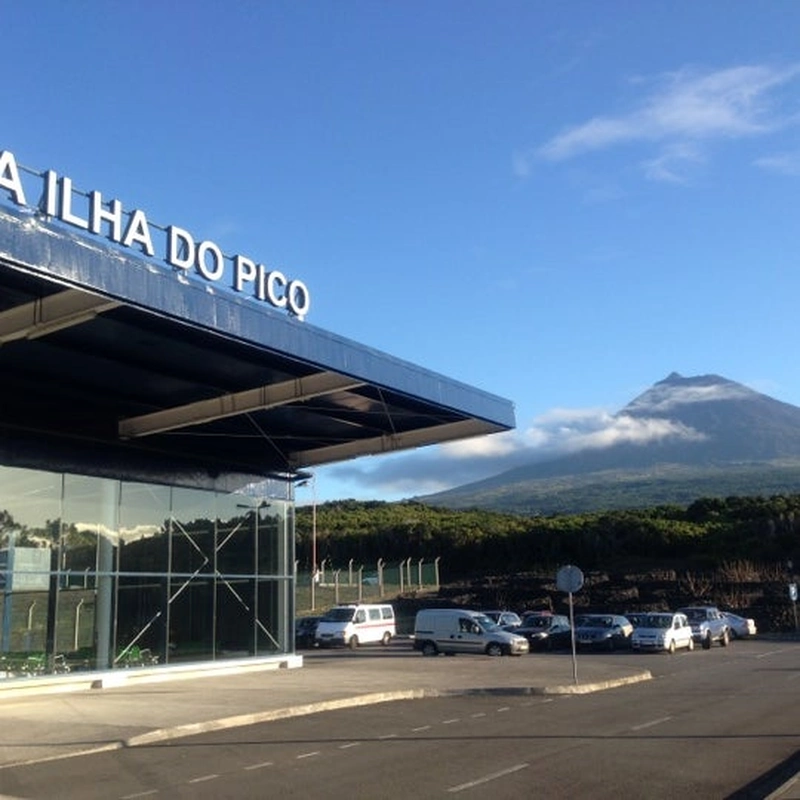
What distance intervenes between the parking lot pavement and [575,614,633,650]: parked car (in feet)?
20.2

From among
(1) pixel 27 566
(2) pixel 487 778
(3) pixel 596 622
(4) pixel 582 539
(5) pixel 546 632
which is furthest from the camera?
(4) pixel 582 539

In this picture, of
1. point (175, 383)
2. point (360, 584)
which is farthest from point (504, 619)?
point (175, 383)

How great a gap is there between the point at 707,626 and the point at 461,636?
1100 centimetres

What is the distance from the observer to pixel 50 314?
55.8ft

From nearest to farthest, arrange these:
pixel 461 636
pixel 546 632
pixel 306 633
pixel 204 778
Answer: pixel 204 778 < pixel 461 636 < pixel 546 632 < pixel 306 633

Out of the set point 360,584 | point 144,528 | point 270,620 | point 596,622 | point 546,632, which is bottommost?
point 546,632

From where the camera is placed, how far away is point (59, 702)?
20.1m

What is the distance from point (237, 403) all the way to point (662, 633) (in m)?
21.2

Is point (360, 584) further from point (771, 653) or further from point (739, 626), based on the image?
point (771, 653)

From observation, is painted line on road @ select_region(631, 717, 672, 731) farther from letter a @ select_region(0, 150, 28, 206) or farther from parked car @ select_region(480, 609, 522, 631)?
→ parked car @ select_region(480, 609, 522, 631)

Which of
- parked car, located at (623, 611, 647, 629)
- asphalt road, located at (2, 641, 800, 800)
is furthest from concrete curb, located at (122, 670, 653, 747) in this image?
→ parked car, located at (623, 611, 647, 629)

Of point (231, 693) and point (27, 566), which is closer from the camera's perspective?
point (231, 693)

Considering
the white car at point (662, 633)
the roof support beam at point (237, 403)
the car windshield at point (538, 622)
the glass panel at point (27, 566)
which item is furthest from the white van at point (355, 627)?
the glass panel at point (27, 566)

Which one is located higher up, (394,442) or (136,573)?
(394,442)
